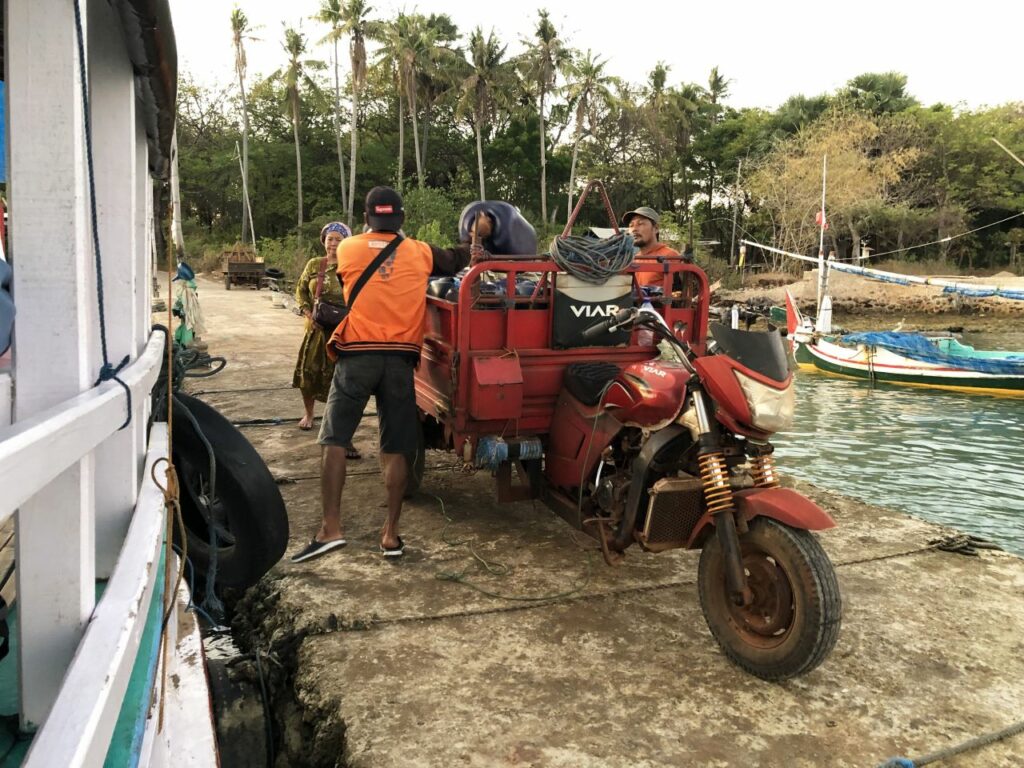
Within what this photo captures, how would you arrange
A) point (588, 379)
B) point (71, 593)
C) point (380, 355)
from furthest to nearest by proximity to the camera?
1. point (380, 355)
2. point (588, 379)
3. point (71, 593)

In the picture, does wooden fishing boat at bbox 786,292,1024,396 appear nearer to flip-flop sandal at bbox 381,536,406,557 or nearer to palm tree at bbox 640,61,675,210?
flip-flop sandal at bbox 381,536,406,557

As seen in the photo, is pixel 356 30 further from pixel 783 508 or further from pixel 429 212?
pixel 783 508

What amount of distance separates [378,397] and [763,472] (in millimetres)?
2078

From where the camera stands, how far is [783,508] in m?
2.97

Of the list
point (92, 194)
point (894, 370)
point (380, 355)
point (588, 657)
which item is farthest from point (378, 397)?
point (894, 370)

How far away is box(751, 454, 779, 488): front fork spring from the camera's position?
10.8 feet

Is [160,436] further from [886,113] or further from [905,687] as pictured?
[886,113]

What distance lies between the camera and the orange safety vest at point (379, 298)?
4223mm

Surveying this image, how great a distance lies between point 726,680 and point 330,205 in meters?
43.3

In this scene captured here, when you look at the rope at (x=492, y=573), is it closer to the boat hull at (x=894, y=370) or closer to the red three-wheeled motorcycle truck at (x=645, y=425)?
the red three-wheeled motorcycle truck at (x=645, y=425)

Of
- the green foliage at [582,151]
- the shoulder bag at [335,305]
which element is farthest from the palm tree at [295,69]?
the shoulder bag at [335,305]

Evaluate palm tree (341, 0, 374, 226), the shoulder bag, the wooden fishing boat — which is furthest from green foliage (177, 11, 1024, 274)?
the shoulder bag

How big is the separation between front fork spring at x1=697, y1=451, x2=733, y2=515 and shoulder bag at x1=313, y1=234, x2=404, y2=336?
2.00 m

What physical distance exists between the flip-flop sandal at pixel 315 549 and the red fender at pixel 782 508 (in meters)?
2.01
